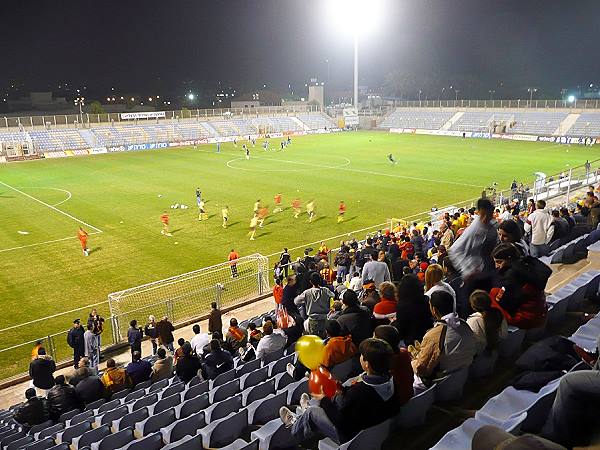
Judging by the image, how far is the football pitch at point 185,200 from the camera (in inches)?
840

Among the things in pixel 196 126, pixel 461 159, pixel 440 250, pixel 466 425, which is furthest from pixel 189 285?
pixel 196 126

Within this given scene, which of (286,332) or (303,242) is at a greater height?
(286,332)

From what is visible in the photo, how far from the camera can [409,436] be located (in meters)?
5.34

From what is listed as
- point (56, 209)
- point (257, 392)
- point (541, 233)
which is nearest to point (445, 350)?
point (257, 392)

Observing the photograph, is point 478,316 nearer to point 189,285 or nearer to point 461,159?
Result: point 189,285

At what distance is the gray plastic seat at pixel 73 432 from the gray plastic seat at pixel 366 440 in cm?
469

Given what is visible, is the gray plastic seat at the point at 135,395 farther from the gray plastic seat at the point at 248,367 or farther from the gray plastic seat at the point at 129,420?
the gray plastic seat at the point at 248,367

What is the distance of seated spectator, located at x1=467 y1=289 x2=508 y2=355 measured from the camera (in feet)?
20.1

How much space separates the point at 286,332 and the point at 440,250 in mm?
6024

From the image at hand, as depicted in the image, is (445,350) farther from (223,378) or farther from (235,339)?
(235,339)

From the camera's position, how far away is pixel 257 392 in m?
7.47

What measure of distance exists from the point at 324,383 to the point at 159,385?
5.18m

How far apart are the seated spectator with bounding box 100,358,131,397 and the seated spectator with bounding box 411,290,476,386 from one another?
21.5 ft

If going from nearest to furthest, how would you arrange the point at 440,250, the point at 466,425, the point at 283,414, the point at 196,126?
the point at 466,425
the point at 283,414
the point at 440,250
the point at 196,126
